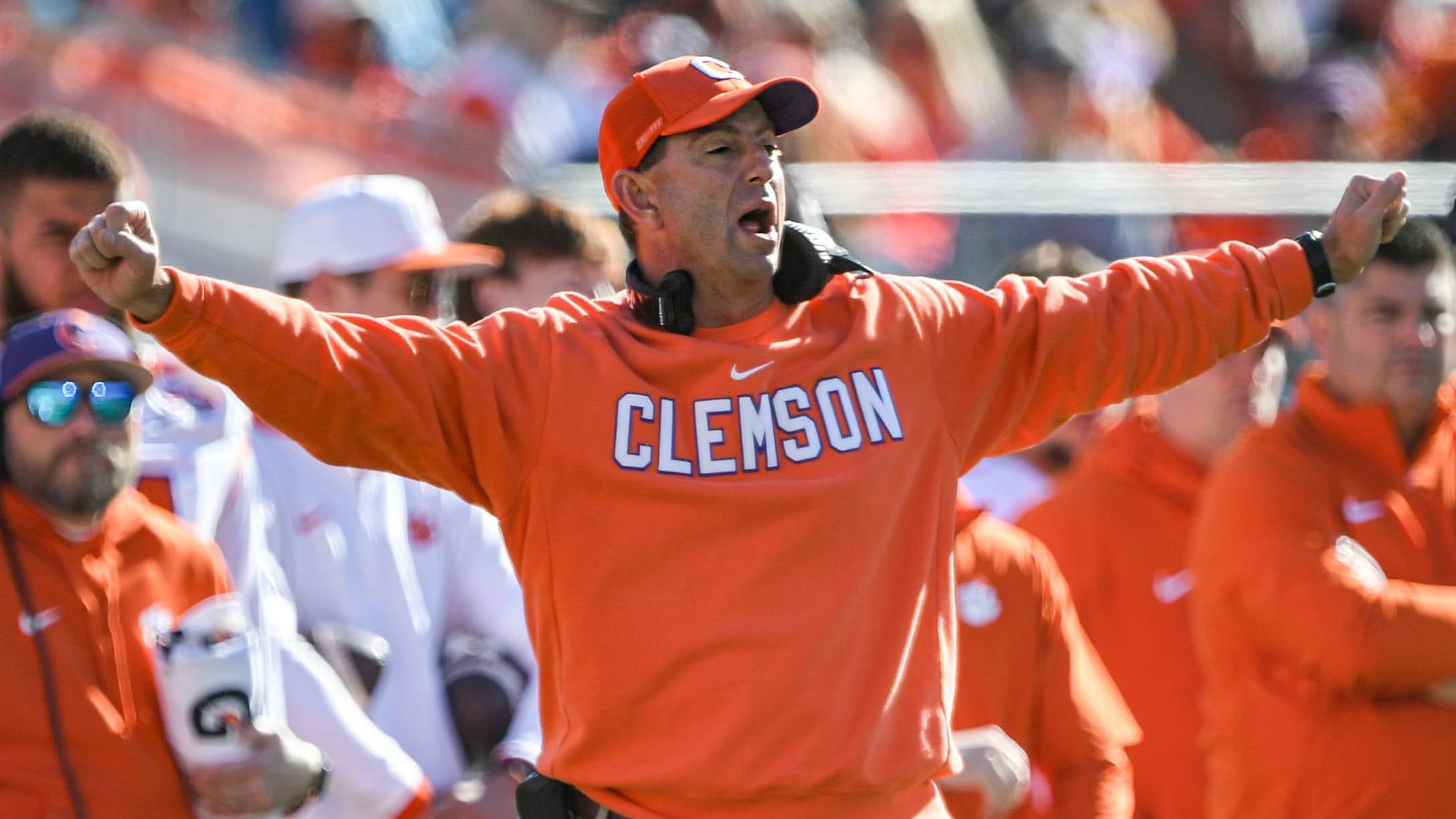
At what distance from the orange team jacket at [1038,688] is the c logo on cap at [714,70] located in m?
1.56

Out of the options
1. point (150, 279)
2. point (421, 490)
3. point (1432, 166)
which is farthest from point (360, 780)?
point (1432, 166)

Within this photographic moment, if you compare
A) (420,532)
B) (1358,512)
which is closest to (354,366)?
(420,532)

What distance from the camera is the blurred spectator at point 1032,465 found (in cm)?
657

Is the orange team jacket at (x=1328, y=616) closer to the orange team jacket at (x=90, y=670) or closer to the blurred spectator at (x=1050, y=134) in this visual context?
the orange team jacket at (x=90, y=670)

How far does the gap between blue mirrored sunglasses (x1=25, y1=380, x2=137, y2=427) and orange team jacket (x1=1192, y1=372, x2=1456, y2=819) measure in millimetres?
2468

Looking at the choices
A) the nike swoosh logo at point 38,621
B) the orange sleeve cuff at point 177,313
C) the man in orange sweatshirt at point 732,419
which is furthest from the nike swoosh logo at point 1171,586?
the orange sleeve cuff at point 177,313

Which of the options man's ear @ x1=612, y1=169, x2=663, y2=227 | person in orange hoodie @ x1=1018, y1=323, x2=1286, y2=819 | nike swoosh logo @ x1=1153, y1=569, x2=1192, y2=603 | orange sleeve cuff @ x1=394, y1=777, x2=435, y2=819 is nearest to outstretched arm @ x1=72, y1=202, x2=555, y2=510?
man's ear @ x1=612, y1=169, x2=663, y2=227

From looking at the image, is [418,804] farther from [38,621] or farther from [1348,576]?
[1348,576]

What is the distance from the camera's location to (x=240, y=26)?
9648mm

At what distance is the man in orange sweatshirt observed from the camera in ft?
11.4

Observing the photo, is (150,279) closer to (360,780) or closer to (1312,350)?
(360,780)

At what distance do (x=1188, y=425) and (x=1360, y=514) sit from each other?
120 cm

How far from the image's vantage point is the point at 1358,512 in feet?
16.7

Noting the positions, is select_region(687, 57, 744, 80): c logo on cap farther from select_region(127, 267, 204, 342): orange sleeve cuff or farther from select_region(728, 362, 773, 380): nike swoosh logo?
select_region(127, 267, 204, 342): orange sleeve cuff
